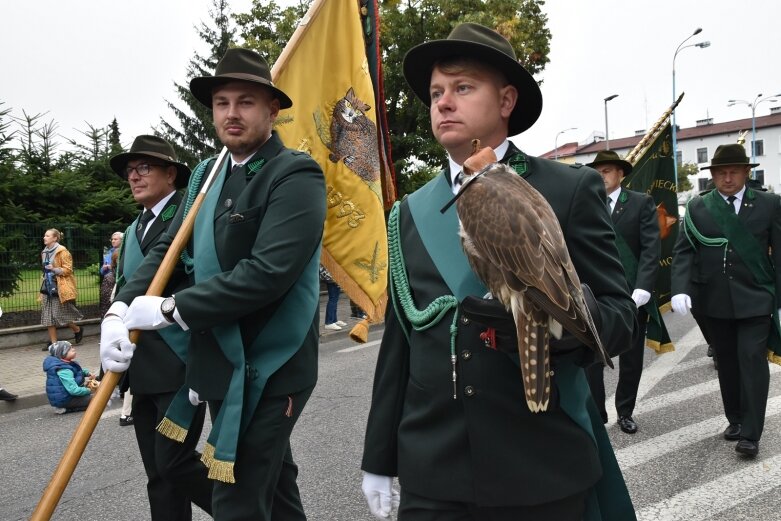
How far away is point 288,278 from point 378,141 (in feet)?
7.74

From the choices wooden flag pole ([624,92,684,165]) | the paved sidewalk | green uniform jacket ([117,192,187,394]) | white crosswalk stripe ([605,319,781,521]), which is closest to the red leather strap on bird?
green uniform jacket ([117,192,187,394])

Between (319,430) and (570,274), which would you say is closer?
(570,274)

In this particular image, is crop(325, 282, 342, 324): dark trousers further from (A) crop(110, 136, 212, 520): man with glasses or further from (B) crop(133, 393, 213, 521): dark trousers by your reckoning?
(B) crop(133, 393, 213, 521): dark trousers

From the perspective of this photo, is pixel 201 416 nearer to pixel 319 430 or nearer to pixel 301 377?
pixel 301 377

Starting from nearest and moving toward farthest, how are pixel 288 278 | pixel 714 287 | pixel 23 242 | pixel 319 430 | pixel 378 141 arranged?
1. pixel 288 278
2. pixel 378 141
3. pixel 714 287
4. pixel 319 430
5. pixel 23 242

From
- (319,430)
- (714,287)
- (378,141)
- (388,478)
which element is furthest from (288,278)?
(714,287)

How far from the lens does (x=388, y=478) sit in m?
2.05

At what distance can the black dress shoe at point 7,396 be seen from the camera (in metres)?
6.97

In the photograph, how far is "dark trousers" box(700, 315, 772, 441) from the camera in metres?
4.65

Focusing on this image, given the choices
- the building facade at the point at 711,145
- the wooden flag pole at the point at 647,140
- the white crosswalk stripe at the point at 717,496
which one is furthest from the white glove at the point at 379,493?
the building facade at the point at 711,145

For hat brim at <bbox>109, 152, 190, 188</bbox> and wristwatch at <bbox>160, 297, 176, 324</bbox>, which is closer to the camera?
wristwatch at <bbox>160, 297, 176, 324</bbox>

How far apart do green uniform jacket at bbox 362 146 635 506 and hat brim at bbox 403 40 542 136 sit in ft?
0.64

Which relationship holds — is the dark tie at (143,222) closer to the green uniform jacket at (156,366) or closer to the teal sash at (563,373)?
the green uniform jacket at (156,366)

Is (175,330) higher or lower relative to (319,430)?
higher
